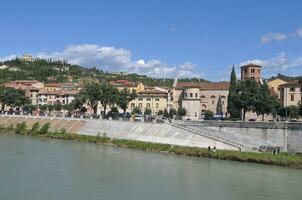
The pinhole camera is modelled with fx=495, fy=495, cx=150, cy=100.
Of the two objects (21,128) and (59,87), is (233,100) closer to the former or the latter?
(21,128)

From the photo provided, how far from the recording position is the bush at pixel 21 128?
73988mm

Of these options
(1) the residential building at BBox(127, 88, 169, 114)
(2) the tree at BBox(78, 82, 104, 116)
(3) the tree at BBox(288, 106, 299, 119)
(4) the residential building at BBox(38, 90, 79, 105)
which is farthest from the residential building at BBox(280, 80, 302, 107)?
(4) the residential building at BBox(38, 90, 79, 105)

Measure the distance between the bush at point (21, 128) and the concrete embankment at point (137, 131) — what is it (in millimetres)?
1853

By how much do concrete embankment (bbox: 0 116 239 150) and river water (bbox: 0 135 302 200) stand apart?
5347 millimetres

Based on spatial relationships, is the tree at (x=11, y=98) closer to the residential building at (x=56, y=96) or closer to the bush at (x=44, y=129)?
the residential building at (x=56, y=96)

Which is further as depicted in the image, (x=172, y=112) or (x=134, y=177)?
(x=172, y=112)

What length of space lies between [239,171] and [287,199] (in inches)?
367

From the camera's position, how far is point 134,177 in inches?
1438

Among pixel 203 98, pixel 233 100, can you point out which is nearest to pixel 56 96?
pixel 203 98

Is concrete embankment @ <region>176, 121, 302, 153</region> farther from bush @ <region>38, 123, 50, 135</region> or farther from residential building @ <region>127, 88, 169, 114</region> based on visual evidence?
residential building @ <region>127, 88, 169, 114</region>

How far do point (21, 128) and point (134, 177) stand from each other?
43167 mm

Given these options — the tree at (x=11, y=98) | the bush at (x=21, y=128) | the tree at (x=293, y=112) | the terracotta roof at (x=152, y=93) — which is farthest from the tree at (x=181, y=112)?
the tree at (x=11, y=98)

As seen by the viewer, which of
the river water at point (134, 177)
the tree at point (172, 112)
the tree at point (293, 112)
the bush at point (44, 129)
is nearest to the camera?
the river water at point (134, 177)

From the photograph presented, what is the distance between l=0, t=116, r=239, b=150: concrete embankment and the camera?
52.8 metres
